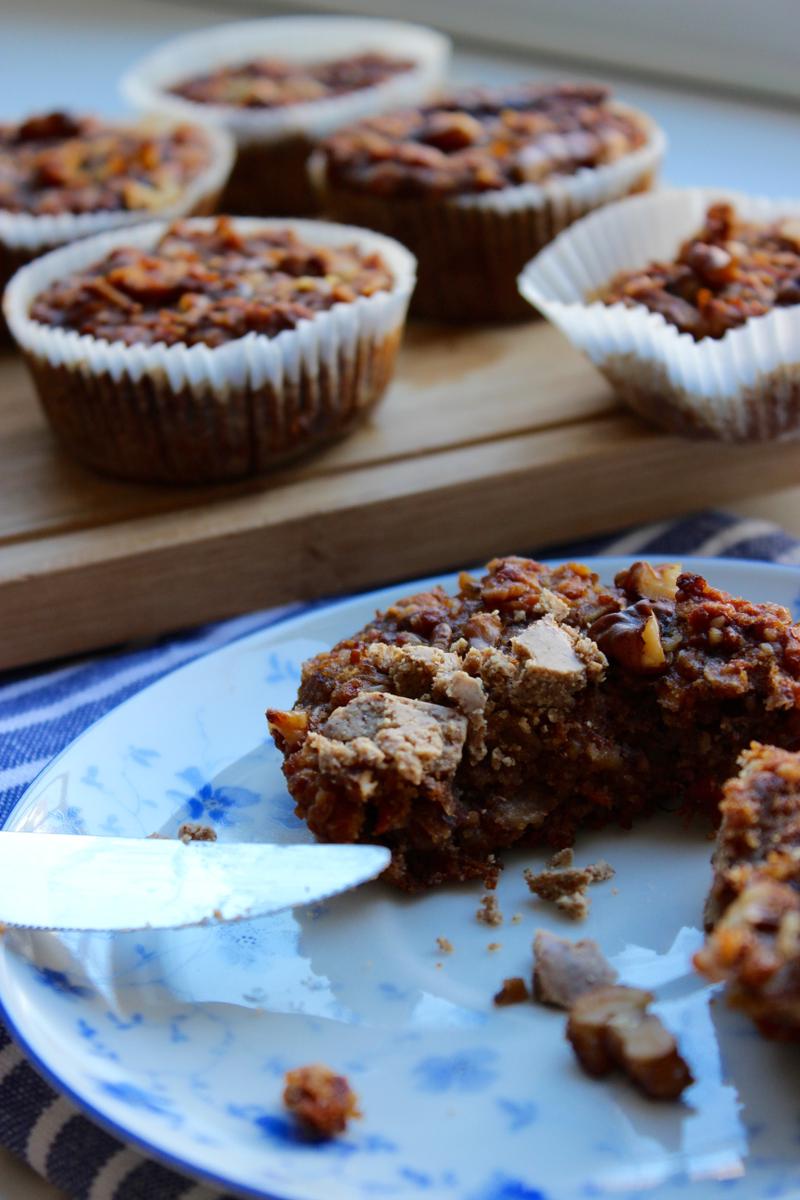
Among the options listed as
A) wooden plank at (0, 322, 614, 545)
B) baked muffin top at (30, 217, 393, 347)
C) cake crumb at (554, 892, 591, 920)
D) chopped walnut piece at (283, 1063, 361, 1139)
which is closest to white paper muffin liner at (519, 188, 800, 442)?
wooden plank at (0, 322, 614, 545)

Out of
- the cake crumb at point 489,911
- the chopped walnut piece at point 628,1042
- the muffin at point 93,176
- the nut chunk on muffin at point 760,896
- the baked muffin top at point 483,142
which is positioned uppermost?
the baked muffin top at point 483,142

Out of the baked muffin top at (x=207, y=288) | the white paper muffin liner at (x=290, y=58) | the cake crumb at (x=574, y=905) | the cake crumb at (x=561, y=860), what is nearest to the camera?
the cake crumb at (x=574, y=905)

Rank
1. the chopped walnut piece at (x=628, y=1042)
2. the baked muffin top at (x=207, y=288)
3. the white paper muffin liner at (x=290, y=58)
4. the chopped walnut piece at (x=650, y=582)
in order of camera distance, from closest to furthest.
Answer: the chopped walnut piece at (x=628, y=1042)
the chopped walnut piece at (x=650, y=582)
the baked muffin top at (x=207, y=288)
the white paper muffin liner at (x=290, y=58)

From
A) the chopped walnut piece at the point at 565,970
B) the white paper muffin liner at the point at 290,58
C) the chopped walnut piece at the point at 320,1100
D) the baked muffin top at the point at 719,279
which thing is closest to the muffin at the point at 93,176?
the white paper muffin liner at the point at 290,58

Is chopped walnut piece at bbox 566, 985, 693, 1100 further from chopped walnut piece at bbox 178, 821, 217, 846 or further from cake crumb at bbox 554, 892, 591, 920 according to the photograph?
chopped walnut piece at bbox 178, 821, 217, 846

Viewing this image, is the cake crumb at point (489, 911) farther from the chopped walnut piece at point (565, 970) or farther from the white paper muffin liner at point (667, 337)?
the white paper muffin liner at point (667, 337)

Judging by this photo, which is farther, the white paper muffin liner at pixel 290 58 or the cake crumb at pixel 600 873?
the white paper muffin liner at pixel 290 58
